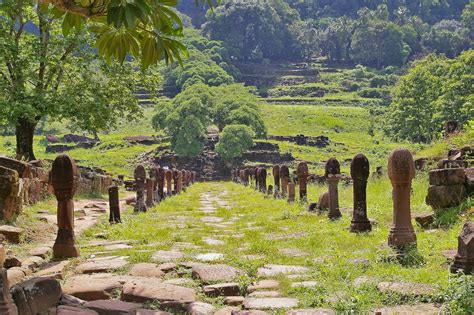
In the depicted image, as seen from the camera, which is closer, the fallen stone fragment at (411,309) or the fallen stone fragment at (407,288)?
the fallen stone fragment at (411,309)

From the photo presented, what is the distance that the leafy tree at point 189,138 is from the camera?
5603 centimetres

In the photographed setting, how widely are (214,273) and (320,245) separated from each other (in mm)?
2361

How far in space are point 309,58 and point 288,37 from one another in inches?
446

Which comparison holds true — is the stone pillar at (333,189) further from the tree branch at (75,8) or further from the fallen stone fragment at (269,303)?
the tree branch at (75,8)

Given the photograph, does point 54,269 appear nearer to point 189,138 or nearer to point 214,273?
point 214,273

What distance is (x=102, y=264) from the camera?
6273mm

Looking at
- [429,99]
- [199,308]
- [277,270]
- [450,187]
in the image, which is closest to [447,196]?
[450,187]

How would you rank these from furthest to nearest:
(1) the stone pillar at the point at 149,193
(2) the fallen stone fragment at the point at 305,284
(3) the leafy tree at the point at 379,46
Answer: (3) the leafy tree at the point at 379,46 → (1) the stone pillar at the point at 149,193 → (2) the fallen stone fragment at the point at 305,284

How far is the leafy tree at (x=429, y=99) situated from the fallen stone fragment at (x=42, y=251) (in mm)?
33645

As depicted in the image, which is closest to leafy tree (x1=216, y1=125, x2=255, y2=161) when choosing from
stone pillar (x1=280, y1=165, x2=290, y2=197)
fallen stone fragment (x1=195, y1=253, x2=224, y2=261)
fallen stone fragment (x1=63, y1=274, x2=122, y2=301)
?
stone pillar (x1=280, y1=165, x2=290, y2=197)

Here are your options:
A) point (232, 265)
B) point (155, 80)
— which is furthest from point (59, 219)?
point (155, 80)

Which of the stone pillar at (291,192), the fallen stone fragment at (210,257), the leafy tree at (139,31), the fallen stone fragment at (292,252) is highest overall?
the leafy tree at (139,31)

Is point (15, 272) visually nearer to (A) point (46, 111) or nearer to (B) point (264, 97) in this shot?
(A) point (46, 111)

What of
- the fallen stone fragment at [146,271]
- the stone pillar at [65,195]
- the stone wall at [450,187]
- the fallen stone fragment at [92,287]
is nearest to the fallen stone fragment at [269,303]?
the fallen stone fragment at [92,287]
